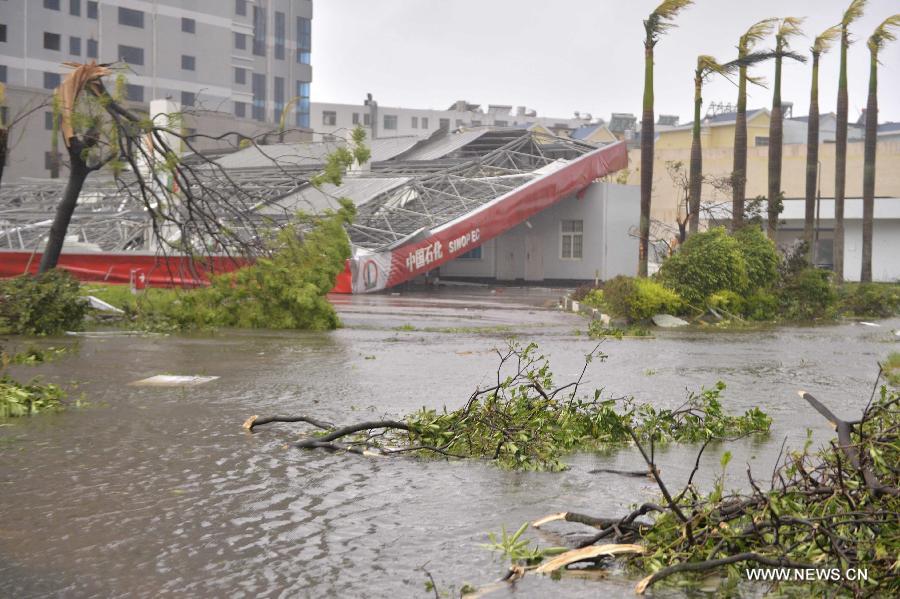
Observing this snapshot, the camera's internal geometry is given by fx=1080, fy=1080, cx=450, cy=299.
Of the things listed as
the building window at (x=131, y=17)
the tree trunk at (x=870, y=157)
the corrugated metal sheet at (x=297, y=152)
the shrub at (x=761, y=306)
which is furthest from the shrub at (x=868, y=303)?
the building window at (x=131, y=17)

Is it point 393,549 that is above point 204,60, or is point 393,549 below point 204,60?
below

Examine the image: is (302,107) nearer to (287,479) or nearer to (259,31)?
(259,31)

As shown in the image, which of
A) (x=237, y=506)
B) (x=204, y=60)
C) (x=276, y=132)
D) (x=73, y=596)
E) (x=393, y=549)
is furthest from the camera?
(x=204, y=60)

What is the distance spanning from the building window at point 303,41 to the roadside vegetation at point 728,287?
71581 mm

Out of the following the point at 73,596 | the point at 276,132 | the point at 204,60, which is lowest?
the point at 73,596

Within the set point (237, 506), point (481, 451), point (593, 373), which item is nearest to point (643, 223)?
point (593, 373)

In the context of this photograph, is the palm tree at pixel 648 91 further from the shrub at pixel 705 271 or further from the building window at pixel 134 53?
the building window at pixel 134 53

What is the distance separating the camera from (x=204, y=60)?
75.4 metres

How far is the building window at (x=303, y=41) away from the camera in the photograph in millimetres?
97725

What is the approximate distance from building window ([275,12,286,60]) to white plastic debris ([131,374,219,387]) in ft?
281

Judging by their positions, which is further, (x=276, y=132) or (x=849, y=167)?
(x=849, y=167)

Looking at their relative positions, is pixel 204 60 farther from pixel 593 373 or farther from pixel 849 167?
pixel 593 373

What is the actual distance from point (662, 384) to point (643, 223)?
886 inches

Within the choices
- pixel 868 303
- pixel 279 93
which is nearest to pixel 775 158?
pixel 868 303
